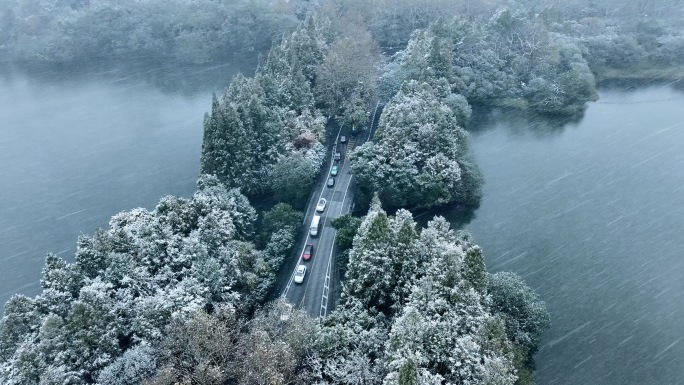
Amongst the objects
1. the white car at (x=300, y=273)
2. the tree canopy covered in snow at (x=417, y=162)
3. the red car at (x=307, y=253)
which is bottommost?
the white car at (x=300, y=273)

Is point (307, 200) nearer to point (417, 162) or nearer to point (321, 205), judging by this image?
point (321, 205)

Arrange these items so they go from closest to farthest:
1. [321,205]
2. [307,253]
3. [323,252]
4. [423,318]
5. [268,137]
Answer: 1. [423,318]
2. [307,253]
3. [323,252]
4. [321,205]
5. [268,137]

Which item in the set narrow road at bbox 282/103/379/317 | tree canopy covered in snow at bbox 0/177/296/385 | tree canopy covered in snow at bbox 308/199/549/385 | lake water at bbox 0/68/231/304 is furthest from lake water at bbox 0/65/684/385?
tree canopy covered in snow at bbox 0/177/296/385

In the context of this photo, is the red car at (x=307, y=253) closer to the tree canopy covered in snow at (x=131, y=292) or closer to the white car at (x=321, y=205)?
the tree canopy covered in snow at (x=131, y=292)

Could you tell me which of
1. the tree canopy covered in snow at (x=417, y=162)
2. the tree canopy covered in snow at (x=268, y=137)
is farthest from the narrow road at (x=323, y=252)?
the tree canopy covered in snow at (x=417, y=162)

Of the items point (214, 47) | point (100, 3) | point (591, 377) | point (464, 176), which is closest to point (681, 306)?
point (591, 377)

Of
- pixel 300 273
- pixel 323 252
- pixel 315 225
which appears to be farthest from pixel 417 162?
pixel 300 273

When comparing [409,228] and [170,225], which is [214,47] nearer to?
[170,225]
